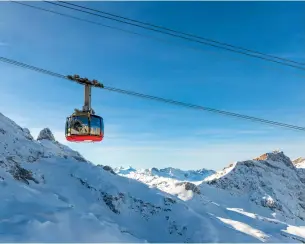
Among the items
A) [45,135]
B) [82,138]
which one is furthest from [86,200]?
[82,138]

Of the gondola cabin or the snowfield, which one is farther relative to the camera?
the snowfield

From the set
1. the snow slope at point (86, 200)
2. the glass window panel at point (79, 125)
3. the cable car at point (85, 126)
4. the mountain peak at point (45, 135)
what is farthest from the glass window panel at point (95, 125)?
the mountain peak at point (45, 135)

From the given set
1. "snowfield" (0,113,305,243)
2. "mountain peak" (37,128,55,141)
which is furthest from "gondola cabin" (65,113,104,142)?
"mountain peak" (37,128,55,141)

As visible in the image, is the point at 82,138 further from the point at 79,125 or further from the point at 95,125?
the point at 95,125

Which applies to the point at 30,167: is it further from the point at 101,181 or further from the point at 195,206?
the point at 195,206

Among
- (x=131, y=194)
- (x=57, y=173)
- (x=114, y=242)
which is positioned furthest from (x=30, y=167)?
(x=114, y=242)

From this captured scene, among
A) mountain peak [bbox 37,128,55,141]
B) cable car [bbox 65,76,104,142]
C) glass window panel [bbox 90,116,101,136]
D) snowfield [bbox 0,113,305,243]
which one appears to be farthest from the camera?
mountain peak [bbox 37,128,55,141]

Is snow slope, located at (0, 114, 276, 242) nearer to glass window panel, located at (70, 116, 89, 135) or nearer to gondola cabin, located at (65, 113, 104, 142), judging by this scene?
gondola cabin, located at (65, 113, 104, 142)
